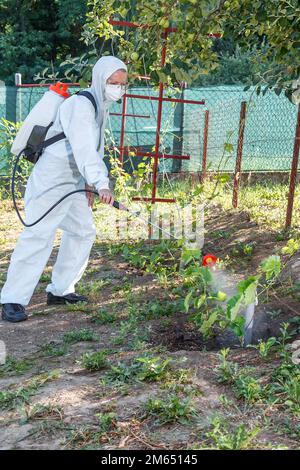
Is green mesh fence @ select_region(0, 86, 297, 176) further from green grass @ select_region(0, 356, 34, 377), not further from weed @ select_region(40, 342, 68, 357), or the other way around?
green grass @ select_region(0, 356, 34, 377)

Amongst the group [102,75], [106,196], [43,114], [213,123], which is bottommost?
A: [213,123]

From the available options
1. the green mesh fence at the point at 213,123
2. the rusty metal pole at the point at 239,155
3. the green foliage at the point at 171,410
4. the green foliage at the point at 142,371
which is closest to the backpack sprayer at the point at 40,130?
the green foliage at the point at 142,371

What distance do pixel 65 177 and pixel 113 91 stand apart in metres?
0.67

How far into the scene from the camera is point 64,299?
17.7ft

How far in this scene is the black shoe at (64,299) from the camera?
5.39 metres

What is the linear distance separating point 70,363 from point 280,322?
1.19 metres

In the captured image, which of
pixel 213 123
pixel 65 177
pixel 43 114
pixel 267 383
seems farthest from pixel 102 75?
pixel 213 123

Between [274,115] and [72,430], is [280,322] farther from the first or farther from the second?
[274,115]

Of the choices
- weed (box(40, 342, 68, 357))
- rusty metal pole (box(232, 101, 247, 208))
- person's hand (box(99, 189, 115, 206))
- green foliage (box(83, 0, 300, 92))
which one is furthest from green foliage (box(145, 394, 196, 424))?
rusty metal pole (box(232, 101, 247, 208))

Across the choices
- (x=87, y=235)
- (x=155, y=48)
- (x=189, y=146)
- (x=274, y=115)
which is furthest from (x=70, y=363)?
(x=274, y=115)

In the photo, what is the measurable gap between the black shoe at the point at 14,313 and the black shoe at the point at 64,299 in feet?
1.30

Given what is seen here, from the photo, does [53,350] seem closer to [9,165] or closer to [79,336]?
[79,336]

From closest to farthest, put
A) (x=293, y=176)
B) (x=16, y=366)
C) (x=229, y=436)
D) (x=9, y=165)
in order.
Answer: (x=229, y=436) → (x=16, y=366) → (x=293, y=176) → (x=9, y=165)
